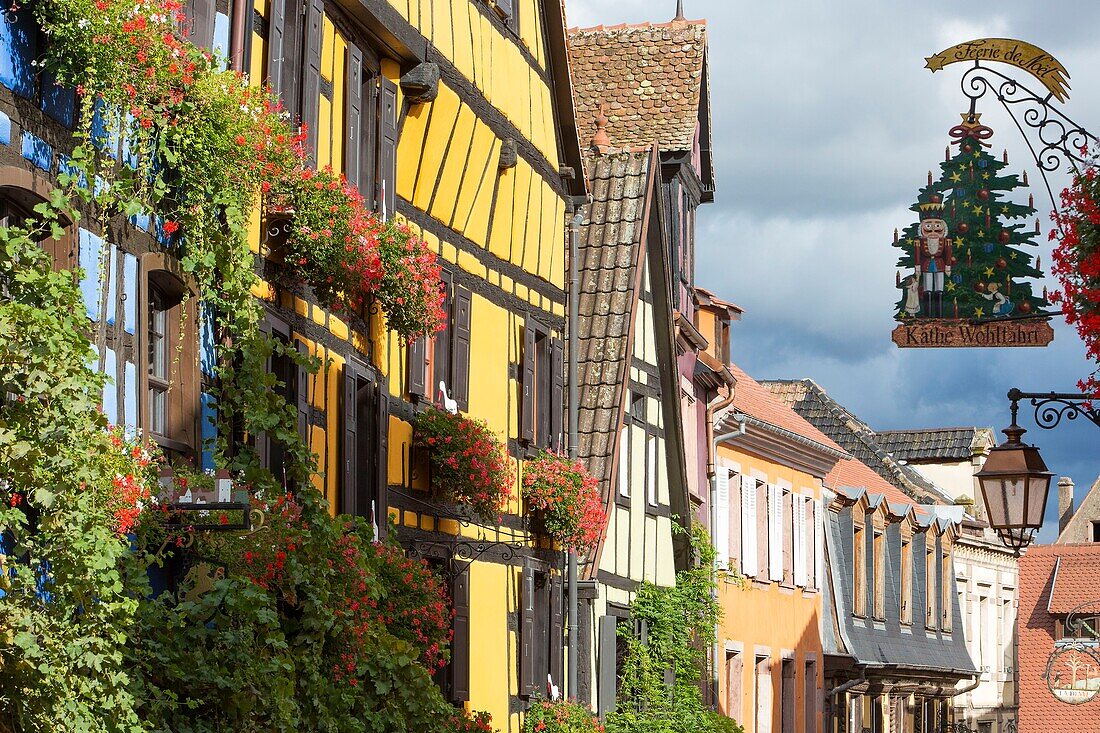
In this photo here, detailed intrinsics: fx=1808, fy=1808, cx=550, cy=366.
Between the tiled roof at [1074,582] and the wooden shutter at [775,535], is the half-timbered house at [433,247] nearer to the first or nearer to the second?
the wooden shutter at [775,535]

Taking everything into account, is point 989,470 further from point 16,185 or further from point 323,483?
point 16,185

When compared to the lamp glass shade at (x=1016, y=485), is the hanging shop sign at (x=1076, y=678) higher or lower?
Answer: lower

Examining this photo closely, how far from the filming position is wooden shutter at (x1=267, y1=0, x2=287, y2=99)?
11.1 m

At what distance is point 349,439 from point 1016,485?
4.54 meters

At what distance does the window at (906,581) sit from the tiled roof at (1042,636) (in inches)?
283

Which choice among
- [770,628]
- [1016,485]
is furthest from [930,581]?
[1016,485]

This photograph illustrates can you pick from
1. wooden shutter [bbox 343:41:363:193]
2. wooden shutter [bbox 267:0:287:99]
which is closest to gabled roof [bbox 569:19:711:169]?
wooden shutter [bbox 343:41:363:193]

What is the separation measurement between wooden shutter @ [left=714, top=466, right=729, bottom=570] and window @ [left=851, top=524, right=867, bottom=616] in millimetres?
6065

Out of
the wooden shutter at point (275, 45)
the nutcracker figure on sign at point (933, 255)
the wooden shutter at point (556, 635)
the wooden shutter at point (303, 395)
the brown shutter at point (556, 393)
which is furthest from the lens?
the brown shutter at point (556, 393)

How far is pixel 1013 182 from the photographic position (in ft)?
39.6

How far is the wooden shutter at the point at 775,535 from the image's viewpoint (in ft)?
90.9

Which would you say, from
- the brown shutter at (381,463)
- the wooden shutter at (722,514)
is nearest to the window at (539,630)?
the brown shutter at (381,463)

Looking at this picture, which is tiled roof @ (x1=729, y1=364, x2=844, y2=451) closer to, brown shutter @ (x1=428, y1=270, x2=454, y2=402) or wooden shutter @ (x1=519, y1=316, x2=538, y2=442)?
wooden shutter @ (x1=519, y1=316, x2=538, y2=442)

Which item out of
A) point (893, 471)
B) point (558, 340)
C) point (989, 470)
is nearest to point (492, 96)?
point (558, 340)
